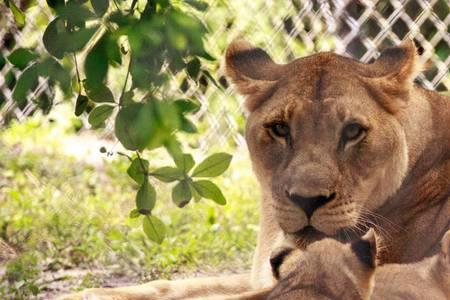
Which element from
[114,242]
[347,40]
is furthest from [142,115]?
[347,40]

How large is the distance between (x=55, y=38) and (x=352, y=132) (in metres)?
1.01

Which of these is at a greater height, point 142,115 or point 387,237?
point 142,115

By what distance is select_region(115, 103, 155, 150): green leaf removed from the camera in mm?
3059

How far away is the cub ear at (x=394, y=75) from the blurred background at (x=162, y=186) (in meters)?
0.86

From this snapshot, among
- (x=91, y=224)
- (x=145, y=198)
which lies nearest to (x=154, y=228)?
(x=145, y=198)

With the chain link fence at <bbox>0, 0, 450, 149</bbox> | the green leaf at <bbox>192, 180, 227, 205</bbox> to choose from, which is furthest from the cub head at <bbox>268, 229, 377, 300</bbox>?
the chain link fence at <bbox>0, 0, 450, 149</bbox>

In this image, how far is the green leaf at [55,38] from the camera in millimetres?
3159

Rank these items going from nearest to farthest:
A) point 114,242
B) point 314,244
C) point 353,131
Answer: point 314,244 → point 353,131 → point 114,242

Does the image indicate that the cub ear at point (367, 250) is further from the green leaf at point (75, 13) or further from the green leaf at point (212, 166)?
the green leaf at point (75, 13)

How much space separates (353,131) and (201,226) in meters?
2.25

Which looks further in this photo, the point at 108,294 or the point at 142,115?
the point at 108,294

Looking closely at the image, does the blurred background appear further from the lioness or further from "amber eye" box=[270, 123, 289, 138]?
"amber eye" box=[270, 123, 289, 138]

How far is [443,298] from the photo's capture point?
11.3 feet

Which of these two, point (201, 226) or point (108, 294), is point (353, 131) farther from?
point (201, 226)
